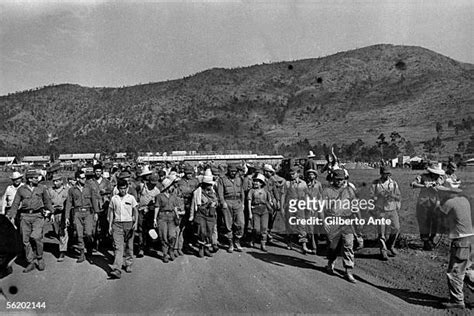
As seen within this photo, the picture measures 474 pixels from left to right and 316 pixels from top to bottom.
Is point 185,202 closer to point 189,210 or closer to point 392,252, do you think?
point 189,210

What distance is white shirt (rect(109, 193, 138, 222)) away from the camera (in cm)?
713

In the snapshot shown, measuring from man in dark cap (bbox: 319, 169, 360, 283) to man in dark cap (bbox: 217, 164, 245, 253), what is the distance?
214cm

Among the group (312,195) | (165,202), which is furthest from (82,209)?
(312,195)

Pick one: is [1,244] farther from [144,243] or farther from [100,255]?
[144,243]

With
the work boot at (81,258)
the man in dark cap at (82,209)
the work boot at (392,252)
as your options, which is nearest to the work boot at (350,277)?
the work boot at (392,252)

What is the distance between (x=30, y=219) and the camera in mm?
7566

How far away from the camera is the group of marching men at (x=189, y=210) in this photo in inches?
285

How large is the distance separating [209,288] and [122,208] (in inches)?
87.1

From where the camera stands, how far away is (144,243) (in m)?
9.04

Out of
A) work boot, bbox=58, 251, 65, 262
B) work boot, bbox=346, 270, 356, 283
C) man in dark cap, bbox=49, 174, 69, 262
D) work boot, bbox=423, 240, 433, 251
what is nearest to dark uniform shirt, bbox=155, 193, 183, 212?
man in dark cap, bbox=49, 174, 69, 262

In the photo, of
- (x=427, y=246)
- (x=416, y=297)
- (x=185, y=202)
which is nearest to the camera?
(x=416, y=297)

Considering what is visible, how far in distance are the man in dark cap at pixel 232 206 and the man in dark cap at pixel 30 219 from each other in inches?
150

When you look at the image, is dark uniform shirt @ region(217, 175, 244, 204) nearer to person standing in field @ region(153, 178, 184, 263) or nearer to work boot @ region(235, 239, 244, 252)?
work boot @ region(235, 239, 244, 252)

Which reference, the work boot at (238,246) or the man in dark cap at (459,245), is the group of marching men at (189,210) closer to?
the work boot at (238,246)
